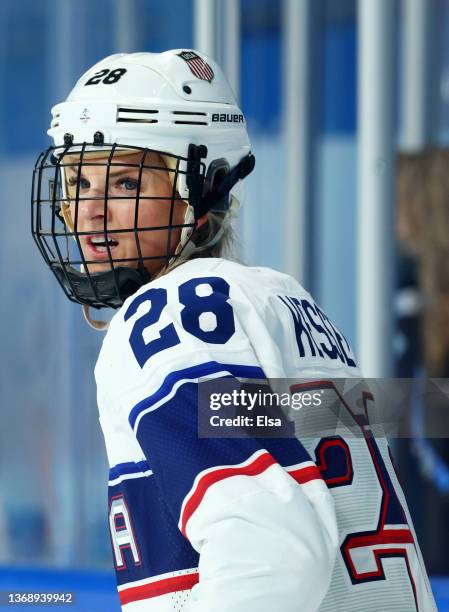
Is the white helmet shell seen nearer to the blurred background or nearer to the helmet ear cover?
the helmet ear cover

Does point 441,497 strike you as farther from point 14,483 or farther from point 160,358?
point 160,358

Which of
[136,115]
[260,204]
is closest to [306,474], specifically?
[136,115]

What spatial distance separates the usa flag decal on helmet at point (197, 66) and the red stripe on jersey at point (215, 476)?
2.13 feet

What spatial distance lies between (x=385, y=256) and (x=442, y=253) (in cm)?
103

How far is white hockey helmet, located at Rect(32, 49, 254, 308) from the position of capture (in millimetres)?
1416

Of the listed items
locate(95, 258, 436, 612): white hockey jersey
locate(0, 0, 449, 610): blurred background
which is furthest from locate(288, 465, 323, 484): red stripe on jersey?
locate(0, 0, 449, 610): blurred background

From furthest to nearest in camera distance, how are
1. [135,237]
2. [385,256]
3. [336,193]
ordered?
1. [336,193]
2. [385,256]
3. [135,237]

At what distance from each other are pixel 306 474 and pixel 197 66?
66 cm

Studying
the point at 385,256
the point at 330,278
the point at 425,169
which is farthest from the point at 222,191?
the point at 330,278

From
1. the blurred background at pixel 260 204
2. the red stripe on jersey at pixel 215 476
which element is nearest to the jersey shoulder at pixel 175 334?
the red stripe on jersey at pixel 215 476

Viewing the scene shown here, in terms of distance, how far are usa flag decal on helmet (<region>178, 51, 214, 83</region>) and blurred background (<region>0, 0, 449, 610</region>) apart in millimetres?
1608

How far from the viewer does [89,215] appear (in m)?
1.41

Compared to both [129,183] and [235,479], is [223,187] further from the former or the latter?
[235,479]

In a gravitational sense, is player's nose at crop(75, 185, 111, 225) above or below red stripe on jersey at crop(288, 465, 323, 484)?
above
